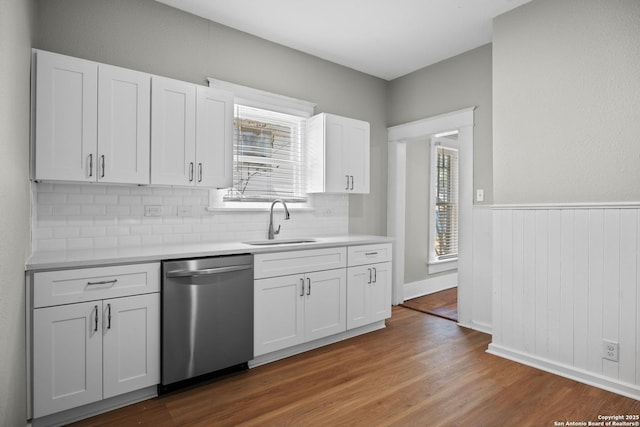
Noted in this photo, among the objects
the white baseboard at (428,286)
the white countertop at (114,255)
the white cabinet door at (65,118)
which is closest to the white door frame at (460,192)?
the white baseboard at (428,286)

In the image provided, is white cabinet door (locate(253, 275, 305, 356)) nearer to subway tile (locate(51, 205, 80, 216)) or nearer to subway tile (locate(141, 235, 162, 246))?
subway tile (locate(141, 235, 162, 246))

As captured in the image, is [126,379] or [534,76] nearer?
[126,379]

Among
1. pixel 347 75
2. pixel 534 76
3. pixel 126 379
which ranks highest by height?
pixel 347 75

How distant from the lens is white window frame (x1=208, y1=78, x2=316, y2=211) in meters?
3.20

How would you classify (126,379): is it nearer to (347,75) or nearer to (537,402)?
(537,402)

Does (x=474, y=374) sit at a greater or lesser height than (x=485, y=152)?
lesser

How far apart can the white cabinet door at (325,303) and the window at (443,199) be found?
256cm

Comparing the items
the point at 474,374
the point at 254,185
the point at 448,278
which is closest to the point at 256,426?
the point at 474,374

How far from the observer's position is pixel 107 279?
2102mm

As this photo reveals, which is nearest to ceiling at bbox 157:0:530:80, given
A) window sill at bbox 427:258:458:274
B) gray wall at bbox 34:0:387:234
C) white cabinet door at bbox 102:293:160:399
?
gray wall at bbox 34:0:387:234

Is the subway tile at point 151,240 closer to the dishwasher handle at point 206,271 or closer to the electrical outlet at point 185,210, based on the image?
the electrical outlet at point 185,210

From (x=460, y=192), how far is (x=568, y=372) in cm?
185

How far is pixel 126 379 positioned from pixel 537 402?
2.60 m

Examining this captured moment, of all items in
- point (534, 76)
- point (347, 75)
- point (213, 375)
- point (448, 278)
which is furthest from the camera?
point (448, 278)
